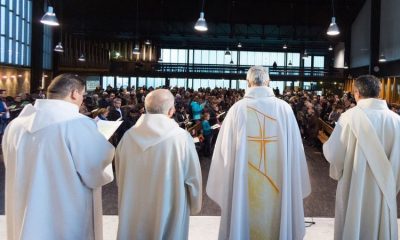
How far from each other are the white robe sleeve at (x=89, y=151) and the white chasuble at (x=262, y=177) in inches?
48.6

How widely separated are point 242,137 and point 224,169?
292 mm

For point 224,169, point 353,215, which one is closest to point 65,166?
point 224,169

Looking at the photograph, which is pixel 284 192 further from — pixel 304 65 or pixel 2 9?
pixel 304 65

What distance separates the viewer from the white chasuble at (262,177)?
3637 millimetres

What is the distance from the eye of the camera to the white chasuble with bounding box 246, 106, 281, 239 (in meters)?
3.64

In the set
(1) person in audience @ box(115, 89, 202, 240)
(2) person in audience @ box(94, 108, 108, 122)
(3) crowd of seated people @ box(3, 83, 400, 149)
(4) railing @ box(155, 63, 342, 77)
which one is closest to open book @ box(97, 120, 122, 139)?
(1) person in audience @ box(115, 89, 202, 240)

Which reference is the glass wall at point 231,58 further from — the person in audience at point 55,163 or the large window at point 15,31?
the person in audience at point 55,163

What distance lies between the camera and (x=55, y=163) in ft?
9.41

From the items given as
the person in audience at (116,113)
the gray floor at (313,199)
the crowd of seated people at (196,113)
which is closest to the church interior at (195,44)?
the crowd of seated people at (196,113)

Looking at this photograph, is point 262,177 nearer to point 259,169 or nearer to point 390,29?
point 259,169

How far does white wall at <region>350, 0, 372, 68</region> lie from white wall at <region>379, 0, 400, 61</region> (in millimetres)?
1347

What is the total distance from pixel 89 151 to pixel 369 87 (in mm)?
2110

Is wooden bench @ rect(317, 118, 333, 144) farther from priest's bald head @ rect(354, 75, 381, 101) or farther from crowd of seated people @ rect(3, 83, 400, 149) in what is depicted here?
priest's bald head @ rect(354, 75, 381, 101)

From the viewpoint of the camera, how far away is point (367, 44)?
23625 mm
